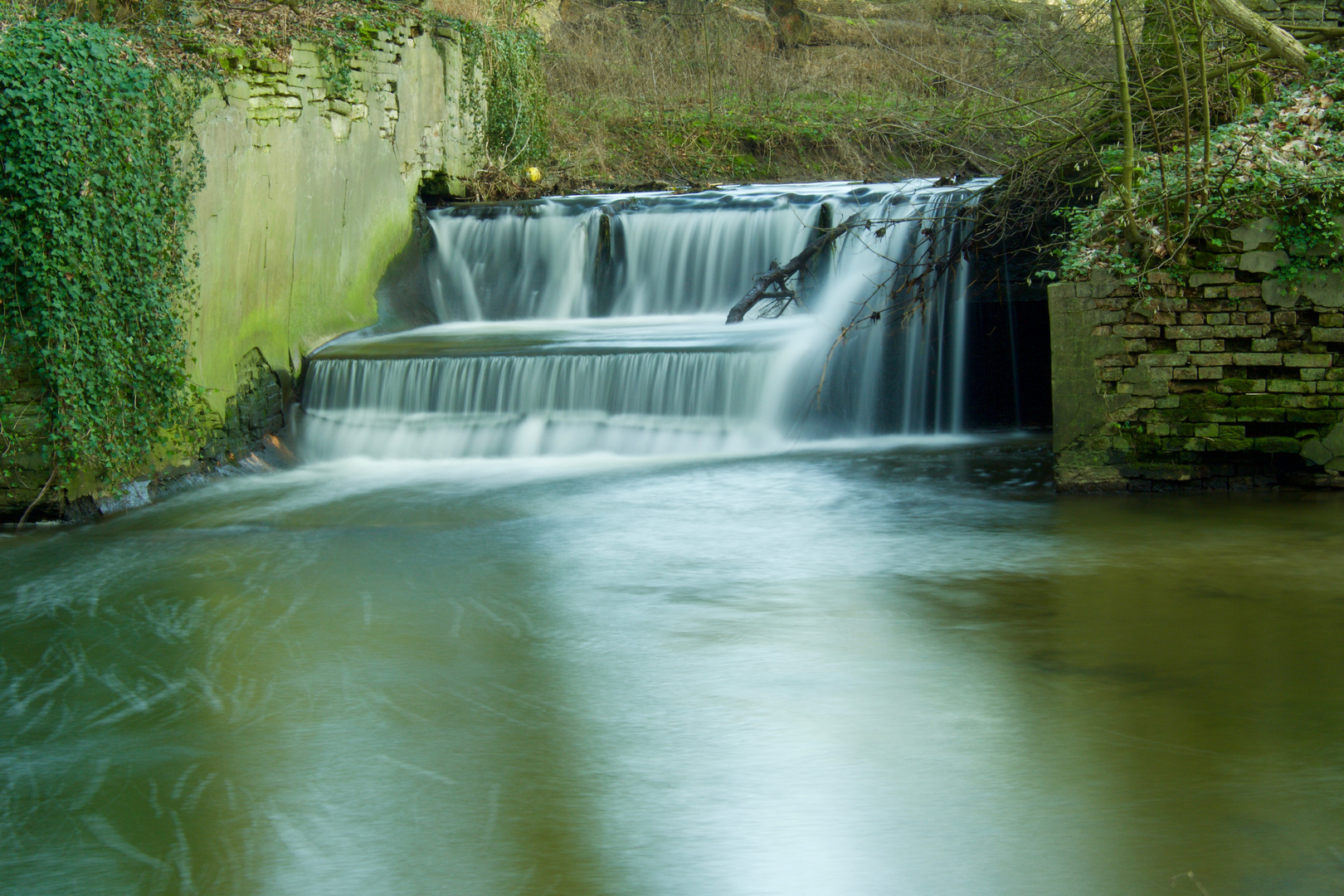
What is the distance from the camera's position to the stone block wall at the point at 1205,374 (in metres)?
6.34

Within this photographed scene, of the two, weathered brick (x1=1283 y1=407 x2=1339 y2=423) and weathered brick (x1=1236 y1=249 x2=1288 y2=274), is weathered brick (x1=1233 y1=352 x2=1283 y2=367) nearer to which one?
weathered brick (x1=1283 y1=407 x2=1339 y2=423)

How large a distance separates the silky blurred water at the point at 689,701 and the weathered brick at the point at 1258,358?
75cm

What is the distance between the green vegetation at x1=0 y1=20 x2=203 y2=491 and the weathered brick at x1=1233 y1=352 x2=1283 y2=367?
6.29m

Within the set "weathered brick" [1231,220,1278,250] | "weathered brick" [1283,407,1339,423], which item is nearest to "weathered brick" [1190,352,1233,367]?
"weathered brick" [1283,407,1339,423]

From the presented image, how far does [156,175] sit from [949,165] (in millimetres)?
10607

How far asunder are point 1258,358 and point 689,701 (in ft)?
13.6

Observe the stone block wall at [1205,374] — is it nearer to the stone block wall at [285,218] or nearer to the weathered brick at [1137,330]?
the weathered brick at [1137,330]

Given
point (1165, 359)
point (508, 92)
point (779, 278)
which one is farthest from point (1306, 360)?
point (508, 92)

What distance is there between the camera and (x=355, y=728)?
12.5 feet

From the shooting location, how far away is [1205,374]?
6488 millimetres

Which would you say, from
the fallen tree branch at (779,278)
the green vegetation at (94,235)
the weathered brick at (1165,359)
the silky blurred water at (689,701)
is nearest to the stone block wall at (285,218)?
the green vegetation at (94,235)

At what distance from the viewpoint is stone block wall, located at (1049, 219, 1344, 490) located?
6.34 m

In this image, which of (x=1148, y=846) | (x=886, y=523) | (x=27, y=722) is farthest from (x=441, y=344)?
(x=1148, y=846)

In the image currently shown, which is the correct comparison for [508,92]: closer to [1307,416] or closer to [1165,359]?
[1165,359]
